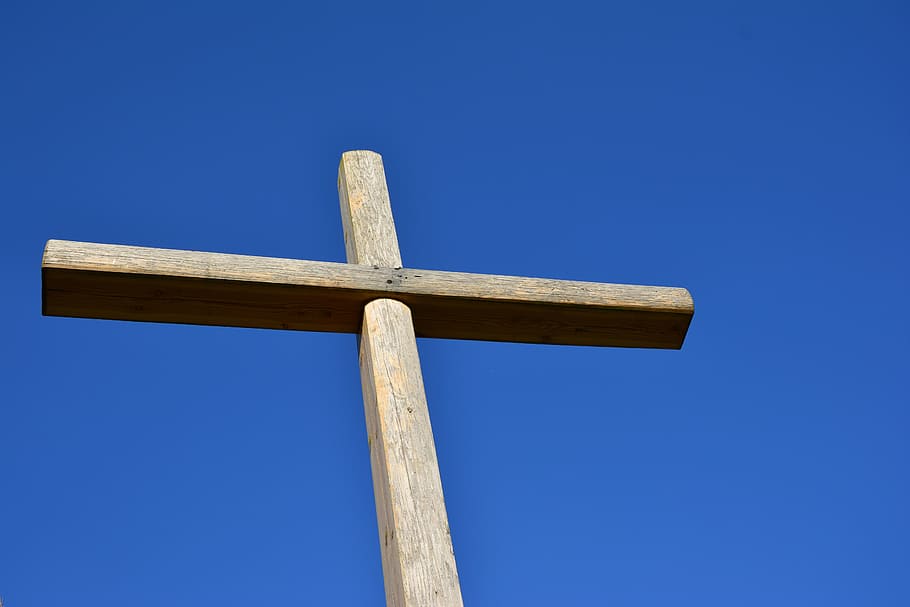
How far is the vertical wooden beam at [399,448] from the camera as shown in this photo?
2.58 metres

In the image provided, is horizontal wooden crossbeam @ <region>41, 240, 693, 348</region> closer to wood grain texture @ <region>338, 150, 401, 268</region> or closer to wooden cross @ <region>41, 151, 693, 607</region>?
wooden cross @ <region>41, 151, 693, 607</region>

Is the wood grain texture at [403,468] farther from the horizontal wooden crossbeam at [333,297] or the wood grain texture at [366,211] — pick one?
the wood grain texture at [366,211]

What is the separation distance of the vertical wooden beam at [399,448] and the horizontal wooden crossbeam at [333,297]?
4.2 inches

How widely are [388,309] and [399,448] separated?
51 centimetres

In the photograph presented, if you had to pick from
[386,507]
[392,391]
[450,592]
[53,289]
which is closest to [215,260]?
[53,289]

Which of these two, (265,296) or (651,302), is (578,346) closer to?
(651,302)

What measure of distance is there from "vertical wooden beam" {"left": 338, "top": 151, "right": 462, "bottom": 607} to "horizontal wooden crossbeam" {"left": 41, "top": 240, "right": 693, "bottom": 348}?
106 millimetres

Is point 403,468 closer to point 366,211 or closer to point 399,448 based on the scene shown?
point 399,448

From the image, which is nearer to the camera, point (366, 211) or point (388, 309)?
point (388, 309)

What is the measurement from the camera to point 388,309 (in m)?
3.21

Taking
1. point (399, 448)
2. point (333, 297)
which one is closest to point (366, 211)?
point (333, 297)

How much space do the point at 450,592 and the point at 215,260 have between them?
1138mm

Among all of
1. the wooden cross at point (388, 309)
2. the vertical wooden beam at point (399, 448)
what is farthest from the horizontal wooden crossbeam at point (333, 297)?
the vertical wooden beam at point (399, 448)

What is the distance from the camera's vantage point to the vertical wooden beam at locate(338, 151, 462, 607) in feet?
8.46
